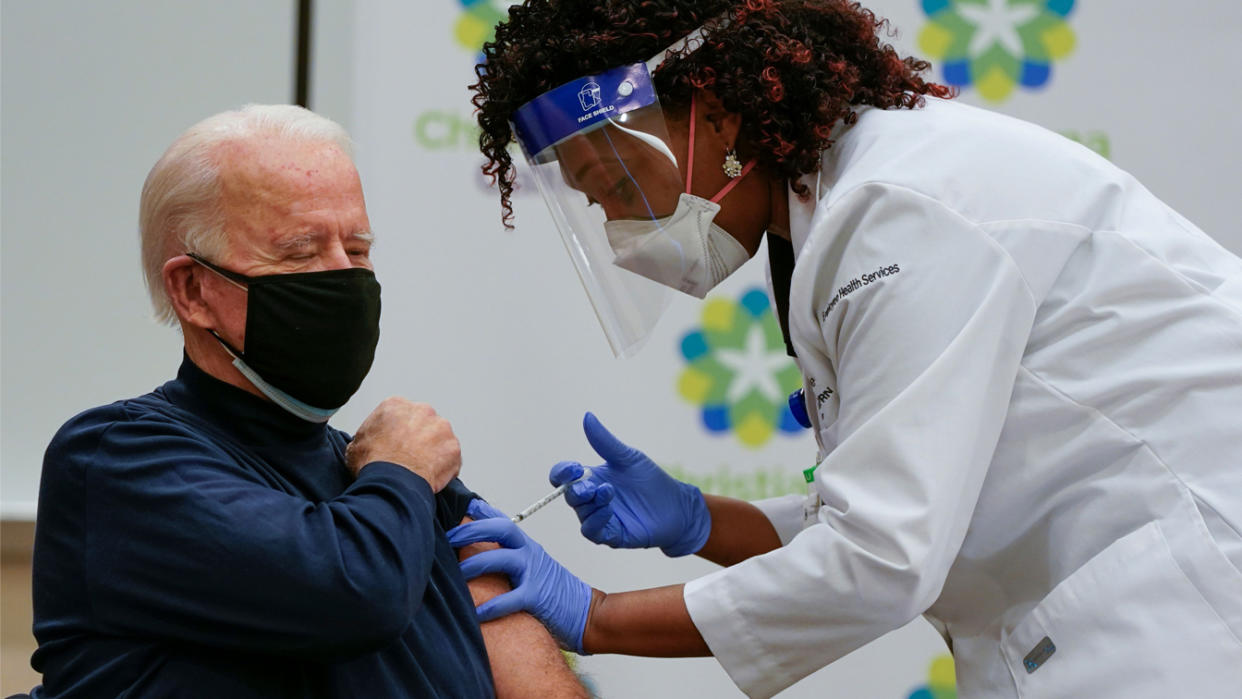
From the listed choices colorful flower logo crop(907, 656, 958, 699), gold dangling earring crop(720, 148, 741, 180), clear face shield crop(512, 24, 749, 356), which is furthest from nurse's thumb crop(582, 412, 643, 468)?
colorful flower logo crop(907, 656, 958, 699)

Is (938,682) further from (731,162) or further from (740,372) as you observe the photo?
(731,162)

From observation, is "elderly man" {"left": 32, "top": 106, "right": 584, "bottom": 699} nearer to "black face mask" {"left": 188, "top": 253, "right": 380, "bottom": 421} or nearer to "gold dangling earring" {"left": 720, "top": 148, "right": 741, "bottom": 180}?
"black face mask" {"left": 188, "top": 253, "right": 380, "bottom": 421}

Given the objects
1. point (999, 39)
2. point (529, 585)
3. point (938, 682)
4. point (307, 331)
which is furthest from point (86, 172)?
point (938, 682)

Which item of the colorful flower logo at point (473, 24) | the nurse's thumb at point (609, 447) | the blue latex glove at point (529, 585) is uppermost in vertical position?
the colorful flower logo at point (473, 24)

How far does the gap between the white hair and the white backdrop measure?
3.44ft

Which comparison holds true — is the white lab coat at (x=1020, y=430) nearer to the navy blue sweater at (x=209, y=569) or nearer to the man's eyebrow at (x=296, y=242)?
the navy blue sweater at (x=209, y=569)

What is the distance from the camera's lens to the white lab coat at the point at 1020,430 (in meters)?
1.21

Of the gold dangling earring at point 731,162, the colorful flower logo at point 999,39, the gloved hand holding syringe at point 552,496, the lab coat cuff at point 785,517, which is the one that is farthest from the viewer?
the colorful flower logo at point 999,39

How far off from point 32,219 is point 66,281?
16 cm

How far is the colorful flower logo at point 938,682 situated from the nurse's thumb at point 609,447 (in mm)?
1006

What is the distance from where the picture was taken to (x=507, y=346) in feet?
7.76

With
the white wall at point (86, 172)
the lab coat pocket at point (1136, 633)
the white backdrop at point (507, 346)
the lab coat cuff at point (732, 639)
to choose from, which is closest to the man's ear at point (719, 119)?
the lab coat cuff at point (732, 639)

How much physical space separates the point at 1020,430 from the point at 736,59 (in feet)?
1.95

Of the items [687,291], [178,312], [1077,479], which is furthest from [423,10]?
[1077,479]
